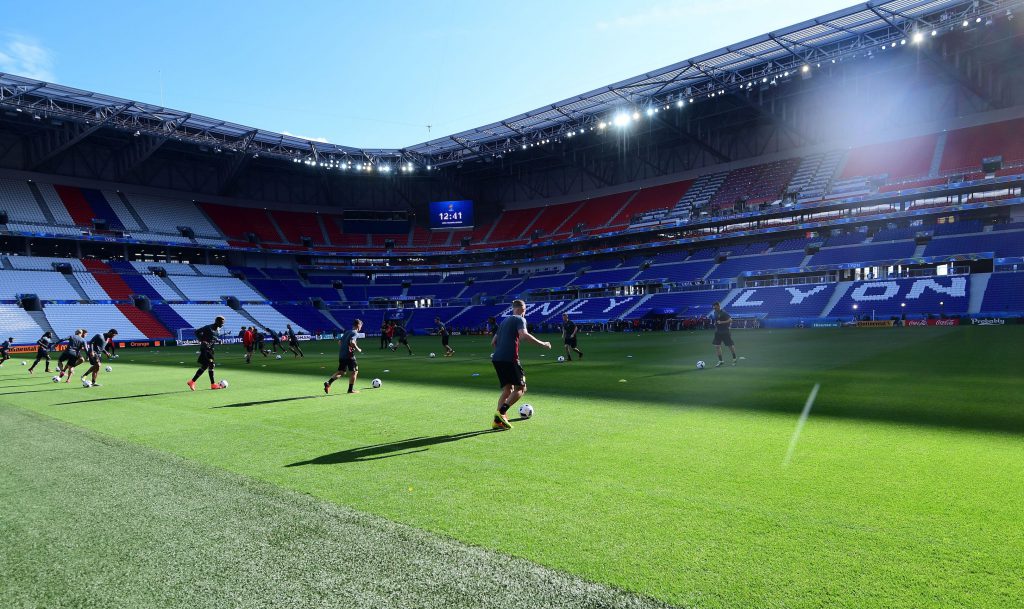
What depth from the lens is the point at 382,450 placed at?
7523mm

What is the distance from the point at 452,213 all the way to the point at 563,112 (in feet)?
101

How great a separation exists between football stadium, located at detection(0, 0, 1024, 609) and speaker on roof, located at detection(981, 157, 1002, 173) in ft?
0.76

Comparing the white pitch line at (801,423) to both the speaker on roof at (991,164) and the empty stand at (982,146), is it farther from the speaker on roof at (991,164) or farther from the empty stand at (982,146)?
the empty stand at (982,146)

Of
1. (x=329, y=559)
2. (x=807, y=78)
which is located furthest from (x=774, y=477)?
(x=807, y=78)

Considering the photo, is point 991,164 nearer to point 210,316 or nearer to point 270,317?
point 270,317

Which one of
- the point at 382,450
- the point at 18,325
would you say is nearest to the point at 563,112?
the point at 382,450

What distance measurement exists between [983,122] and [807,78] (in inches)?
664

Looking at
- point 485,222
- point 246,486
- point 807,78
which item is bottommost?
point 246,486

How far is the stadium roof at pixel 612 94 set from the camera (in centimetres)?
3841

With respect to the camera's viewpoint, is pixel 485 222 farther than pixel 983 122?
Yes

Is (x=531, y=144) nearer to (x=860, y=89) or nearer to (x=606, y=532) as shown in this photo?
(x=860, y=89)

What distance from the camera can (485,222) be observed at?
83.4 metres

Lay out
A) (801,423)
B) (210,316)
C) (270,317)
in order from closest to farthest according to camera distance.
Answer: (801,423) → (210,316) → (270,317)

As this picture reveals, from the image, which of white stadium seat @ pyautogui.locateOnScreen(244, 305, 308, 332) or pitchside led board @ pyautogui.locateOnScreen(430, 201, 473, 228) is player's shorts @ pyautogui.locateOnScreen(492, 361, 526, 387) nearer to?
white stadium seat @ pyautogui.locateOnScreen(244, 305, 308, 332)
